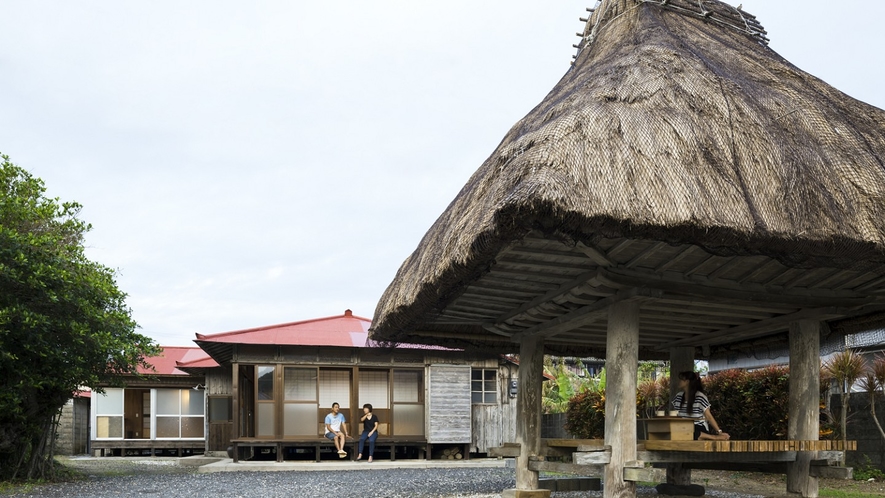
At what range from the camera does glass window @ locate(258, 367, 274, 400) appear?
18.3 meters

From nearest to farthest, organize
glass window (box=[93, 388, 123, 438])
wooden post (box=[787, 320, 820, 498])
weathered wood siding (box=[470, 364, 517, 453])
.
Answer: wooden post (box=[787, 320, 820, 498]) → weathered wood siding (box=[470, 364, 517, 453]) → glass window (box=[93, 388, 123, 438])

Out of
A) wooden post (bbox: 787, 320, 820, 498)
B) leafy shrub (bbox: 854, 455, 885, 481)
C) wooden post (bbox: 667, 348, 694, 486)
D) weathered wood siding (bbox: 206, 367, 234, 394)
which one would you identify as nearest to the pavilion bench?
wooden post (bbox: 787, 320, 820, 498)

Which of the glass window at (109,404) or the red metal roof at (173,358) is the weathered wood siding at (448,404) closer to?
the red metal roof at (173,358)

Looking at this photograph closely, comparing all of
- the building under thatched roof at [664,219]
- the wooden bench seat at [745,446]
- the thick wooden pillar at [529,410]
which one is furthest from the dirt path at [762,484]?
the thick wooden pillar at [529,410]

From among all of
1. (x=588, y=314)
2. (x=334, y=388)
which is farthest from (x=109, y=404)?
(x=588, y=314)

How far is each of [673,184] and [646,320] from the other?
11.4 feet

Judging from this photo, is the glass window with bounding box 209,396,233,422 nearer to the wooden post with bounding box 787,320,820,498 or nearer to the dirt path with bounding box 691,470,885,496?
the dirt path with bounding box 691,470,885,496

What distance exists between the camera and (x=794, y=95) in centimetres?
802

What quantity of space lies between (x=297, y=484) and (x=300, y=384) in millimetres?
5760

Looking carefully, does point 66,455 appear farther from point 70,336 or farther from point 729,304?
point 729,304

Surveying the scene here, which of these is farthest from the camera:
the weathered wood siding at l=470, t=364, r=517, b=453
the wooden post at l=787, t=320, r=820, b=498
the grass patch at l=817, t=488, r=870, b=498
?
the weathered wood siding at l=470, t=364, r=517, b=453

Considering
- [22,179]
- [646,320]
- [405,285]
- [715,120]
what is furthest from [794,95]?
[22,179]

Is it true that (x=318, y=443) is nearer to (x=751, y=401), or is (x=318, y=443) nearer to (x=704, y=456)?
(x=751, y=401)

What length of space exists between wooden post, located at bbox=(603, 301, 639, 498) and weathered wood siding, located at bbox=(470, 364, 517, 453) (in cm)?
1216
